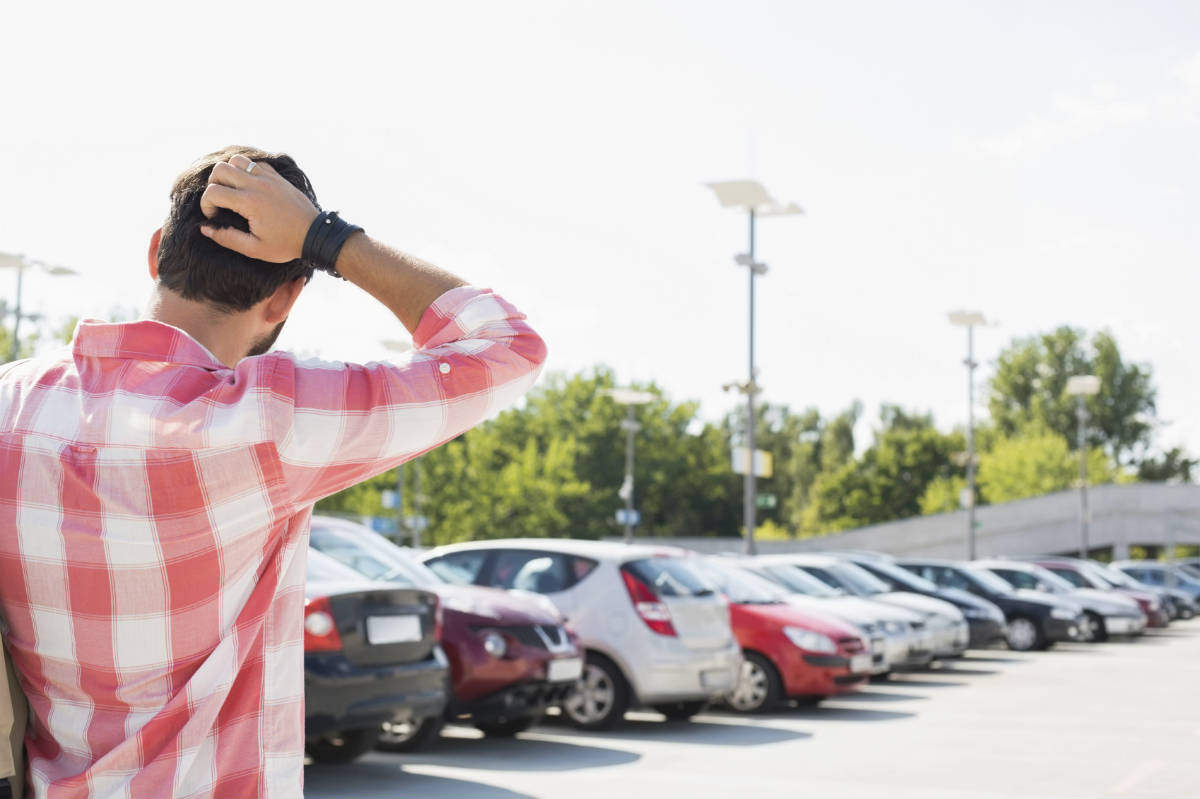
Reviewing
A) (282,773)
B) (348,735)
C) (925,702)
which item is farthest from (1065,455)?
(282,773)

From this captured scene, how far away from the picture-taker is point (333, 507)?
7581 centimetres

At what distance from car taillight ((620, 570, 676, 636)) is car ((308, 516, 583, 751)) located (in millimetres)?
1214

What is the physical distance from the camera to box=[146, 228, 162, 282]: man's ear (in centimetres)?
182

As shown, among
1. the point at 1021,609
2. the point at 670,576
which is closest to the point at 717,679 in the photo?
the point at 670,576

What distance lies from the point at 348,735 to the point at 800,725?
488 centimetres

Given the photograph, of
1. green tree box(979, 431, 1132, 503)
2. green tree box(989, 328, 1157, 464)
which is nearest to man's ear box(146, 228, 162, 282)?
green tree box(979, 431, 1132, 503)

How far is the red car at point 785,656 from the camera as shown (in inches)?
519

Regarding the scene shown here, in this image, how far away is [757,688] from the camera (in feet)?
43.6

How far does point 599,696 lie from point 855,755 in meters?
2.16

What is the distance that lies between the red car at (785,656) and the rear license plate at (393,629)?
493 cm

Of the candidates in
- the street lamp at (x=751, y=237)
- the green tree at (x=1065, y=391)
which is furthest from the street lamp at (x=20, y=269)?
the green tree at (x=1065, y=391)

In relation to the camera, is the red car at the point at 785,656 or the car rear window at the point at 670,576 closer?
the car rear window at the point at 670,576

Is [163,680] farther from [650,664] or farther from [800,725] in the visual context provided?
Result: [800,725]

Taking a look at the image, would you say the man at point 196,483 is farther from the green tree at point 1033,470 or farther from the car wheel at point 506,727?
the green tree at point 1033,470
